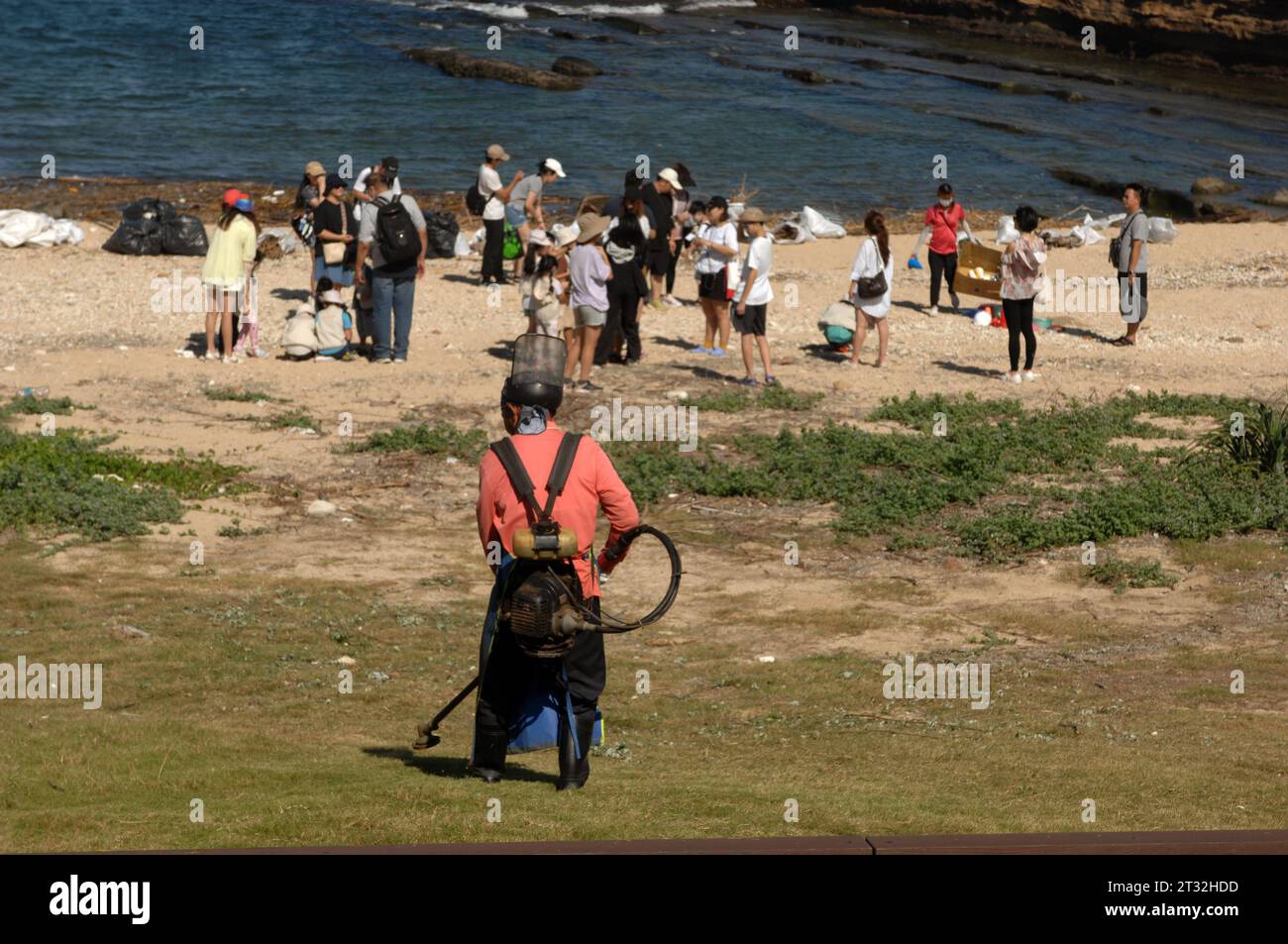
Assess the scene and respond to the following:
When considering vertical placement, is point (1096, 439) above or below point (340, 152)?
below

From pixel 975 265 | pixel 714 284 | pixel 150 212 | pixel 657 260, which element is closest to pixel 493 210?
pixel 657 260

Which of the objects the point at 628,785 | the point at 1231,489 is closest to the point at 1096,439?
the point at 1231,489

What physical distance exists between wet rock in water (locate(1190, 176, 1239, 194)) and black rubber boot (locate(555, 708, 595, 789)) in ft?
99.4

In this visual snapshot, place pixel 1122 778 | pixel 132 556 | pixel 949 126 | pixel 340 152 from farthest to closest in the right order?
pixel 949 126 < pixel 340 152 < pixel 132 556 < pixel 1122 778

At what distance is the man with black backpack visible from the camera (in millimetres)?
16156

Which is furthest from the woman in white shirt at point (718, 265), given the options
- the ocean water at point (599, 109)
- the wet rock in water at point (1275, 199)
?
the wet rock in water at point (1275, 199)

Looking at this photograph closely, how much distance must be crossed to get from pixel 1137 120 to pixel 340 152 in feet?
69.4

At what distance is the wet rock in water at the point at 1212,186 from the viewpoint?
33.5 m

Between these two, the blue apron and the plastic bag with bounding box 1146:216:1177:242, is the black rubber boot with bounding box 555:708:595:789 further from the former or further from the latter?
the plastic bag with bounding box 1146:216:1177:242

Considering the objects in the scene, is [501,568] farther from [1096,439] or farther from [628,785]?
[1096,439]

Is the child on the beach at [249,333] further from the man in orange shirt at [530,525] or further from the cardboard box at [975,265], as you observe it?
the man in orange shirt at [530,525]

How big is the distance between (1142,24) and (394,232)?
40961mm

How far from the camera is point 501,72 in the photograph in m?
41.7

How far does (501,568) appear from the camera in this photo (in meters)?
6.20
